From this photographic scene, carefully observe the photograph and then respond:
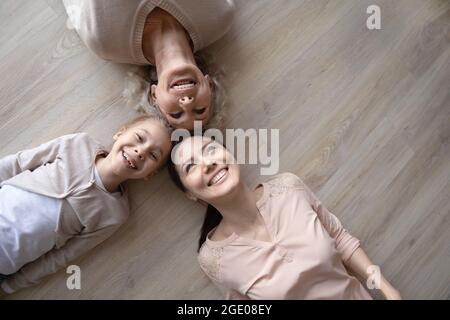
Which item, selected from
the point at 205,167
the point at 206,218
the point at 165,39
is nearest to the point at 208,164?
the point at 205,167

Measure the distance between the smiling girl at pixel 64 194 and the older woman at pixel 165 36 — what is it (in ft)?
0.38

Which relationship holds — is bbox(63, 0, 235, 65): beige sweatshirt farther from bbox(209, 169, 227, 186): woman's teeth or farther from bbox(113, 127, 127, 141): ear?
bbox(209, 169, 227, 186): woman's teeth

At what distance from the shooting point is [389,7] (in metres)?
1.36

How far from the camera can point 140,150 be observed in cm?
105

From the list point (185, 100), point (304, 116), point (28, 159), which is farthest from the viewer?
point (304, 116)

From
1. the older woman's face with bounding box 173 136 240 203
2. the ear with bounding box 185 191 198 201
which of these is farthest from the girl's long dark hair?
the older woman's face with bounding box 173 136 240 203

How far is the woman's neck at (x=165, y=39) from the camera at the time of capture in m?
1.10

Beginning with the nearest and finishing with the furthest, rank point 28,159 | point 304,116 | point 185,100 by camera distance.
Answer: point 185,100 < point 28,159 < point 304,116

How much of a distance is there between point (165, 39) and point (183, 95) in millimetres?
221

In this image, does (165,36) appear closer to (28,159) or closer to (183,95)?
(183,95)

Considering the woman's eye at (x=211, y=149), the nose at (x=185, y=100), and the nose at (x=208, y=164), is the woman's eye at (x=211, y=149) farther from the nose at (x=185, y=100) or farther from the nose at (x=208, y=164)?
the nose at (x=185, y=100)

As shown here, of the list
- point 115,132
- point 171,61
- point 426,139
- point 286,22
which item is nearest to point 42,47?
point 115,132

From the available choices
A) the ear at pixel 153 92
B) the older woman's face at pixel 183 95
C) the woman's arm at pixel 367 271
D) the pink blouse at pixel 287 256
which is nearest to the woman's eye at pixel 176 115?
the older woman's face at pixel 183 95
